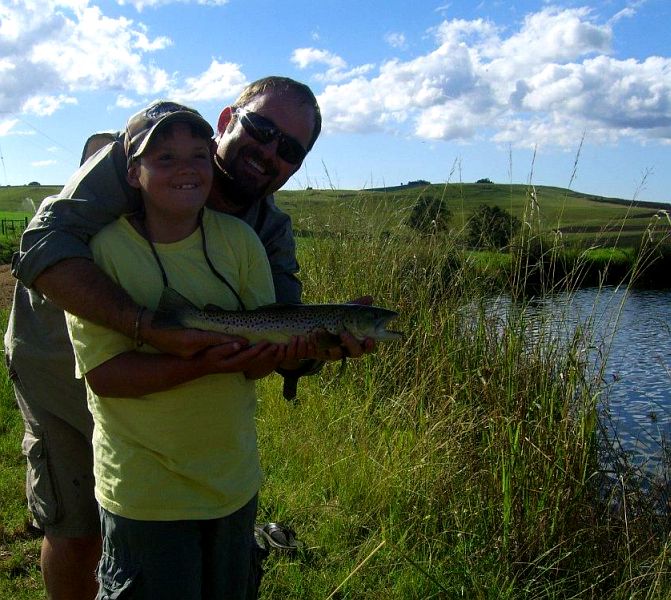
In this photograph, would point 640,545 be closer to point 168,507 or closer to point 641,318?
point 168,507

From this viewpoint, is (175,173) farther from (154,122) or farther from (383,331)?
(383,331)

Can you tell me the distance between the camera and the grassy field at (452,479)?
3695 millimetres

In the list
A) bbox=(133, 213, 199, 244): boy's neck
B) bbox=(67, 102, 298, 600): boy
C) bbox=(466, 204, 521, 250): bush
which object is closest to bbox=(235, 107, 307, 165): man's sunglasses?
bbox=(67, 102, 298, 600): boy

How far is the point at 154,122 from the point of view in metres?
2.31

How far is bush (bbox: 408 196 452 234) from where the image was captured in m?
7.54

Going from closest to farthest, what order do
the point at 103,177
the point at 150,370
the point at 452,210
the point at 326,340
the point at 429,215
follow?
1. the point at 150,370
2. the point at 103,177
3. the point at 326,340
4. the point at 452,210
5. the point at 429,215

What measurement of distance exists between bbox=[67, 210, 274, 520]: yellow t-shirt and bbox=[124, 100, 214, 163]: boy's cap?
27cm

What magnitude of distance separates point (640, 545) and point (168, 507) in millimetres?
3240

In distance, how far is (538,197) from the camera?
511 centimetres

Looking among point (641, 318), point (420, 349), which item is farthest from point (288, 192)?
point (641, 318)

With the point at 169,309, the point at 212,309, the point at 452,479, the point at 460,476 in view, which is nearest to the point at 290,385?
the point at 212,309

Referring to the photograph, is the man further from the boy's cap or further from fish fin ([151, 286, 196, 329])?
fish fin ([151, 286, 196, 329])

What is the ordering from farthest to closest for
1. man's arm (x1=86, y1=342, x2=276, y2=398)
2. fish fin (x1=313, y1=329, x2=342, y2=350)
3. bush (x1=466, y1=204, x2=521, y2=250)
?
bush (x1=466, y1=204, x2=521, y2=250)
fish fin (x1=313, y1=329, x2=342, y2=350)
man's arm (x1=86, y1=342, x2=276, y2=398)

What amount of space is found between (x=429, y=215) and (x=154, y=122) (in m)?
5.92
